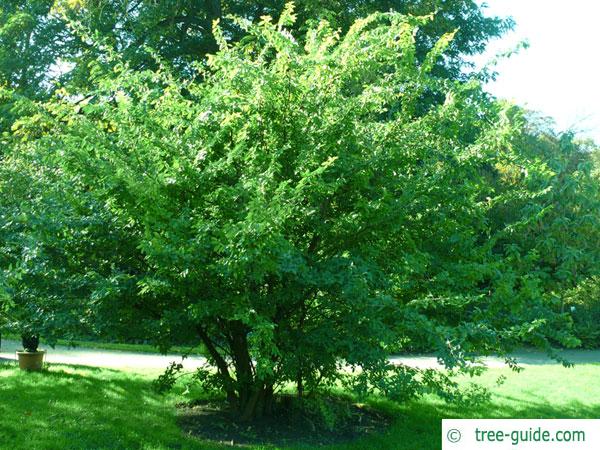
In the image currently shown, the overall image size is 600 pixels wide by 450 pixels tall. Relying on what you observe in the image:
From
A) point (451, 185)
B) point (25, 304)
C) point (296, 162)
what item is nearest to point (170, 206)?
point (296, 162)

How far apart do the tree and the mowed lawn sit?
1.08 meters

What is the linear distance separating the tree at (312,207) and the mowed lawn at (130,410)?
1080mm

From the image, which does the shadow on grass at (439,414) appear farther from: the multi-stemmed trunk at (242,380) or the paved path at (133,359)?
the paved path at (133,359)

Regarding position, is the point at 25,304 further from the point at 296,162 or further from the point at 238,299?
the point at 296,162

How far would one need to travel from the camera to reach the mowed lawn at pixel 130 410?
5.87m

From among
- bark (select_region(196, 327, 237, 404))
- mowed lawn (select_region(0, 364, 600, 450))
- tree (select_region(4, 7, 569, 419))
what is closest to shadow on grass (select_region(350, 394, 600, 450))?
mowed lawn (select_region(0, 364, 600, 450))

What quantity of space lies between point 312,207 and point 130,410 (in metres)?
3.25

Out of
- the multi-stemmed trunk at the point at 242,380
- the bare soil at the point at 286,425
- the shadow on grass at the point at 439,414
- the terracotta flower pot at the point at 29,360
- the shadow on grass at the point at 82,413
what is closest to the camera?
the shadow on grass at the point at 82,413

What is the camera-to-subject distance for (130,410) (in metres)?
6.98

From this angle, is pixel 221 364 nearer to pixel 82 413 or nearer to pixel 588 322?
pixel 82 413

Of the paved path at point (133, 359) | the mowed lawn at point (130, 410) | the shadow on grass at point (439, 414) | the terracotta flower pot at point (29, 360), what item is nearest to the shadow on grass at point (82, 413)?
the mowed lawn at point (130, 410)

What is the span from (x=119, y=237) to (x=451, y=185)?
294 cm

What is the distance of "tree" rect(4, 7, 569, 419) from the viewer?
4.79 metres

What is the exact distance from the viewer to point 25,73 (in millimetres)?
14969
